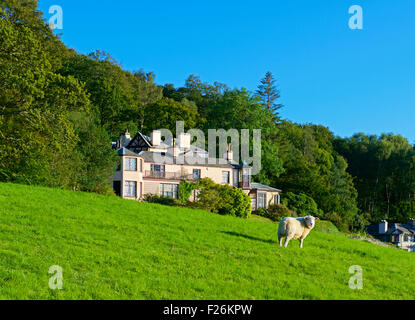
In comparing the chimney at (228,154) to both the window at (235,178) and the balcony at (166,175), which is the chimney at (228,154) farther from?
the balcony at (166,175)

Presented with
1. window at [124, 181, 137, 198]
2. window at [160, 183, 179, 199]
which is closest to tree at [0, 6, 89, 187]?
window at [124, 181, 137, 198]

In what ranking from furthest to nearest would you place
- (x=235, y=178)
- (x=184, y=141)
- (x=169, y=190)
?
1. (x=184, y=141)
2. (x=235, y=178)
3. (x=169, y=190)

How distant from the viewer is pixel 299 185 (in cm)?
7525

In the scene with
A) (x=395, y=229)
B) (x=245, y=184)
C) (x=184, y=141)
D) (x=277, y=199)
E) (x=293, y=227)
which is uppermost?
(x=184, y=141)

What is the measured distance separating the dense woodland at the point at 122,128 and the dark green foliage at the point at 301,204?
3.09 metres

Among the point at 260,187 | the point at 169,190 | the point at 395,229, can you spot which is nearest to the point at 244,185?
the point at 260,187

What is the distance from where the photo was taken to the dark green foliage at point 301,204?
2675 inches

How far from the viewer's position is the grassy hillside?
12.4 metres

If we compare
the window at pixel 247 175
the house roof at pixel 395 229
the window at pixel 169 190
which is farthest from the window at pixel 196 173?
the house roof at pixel 395 229

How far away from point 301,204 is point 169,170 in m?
20.5

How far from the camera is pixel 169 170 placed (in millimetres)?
60656

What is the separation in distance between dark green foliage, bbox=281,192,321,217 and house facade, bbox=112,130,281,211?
224 centimetres

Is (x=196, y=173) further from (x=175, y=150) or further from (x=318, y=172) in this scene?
(x=318, y=172)
